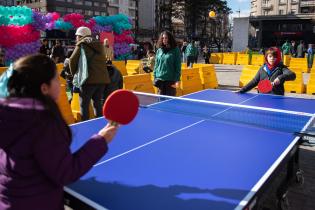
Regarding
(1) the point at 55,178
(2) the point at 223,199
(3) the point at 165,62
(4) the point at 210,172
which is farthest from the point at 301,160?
(1) the point at 55,178

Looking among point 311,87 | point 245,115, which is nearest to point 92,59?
point 245,115

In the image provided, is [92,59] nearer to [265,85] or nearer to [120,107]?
[265,85]

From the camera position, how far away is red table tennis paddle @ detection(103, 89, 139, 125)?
2.27 metres

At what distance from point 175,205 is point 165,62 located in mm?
5336

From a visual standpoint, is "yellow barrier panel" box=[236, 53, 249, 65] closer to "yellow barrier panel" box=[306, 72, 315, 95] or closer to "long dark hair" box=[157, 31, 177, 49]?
"yellow barrier panel" box=[306, 72, 315, 95]

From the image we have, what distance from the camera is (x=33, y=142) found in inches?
69.8

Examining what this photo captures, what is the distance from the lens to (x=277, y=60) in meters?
6.21

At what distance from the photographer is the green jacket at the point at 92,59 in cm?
589

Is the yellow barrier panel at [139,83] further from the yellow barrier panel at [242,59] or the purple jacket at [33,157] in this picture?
the yellow barrier panel at [242,59]

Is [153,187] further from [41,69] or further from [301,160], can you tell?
[301,160]

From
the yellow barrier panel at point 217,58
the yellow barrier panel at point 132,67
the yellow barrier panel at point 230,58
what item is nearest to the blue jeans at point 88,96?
the yellow barrier panel at point 132,67

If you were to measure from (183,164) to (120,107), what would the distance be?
80 centimetres

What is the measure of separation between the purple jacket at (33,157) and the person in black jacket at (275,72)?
190 inches

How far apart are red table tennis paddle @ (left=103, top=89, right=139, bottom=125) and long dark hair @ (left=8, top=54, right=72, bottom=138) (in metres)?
0.51
